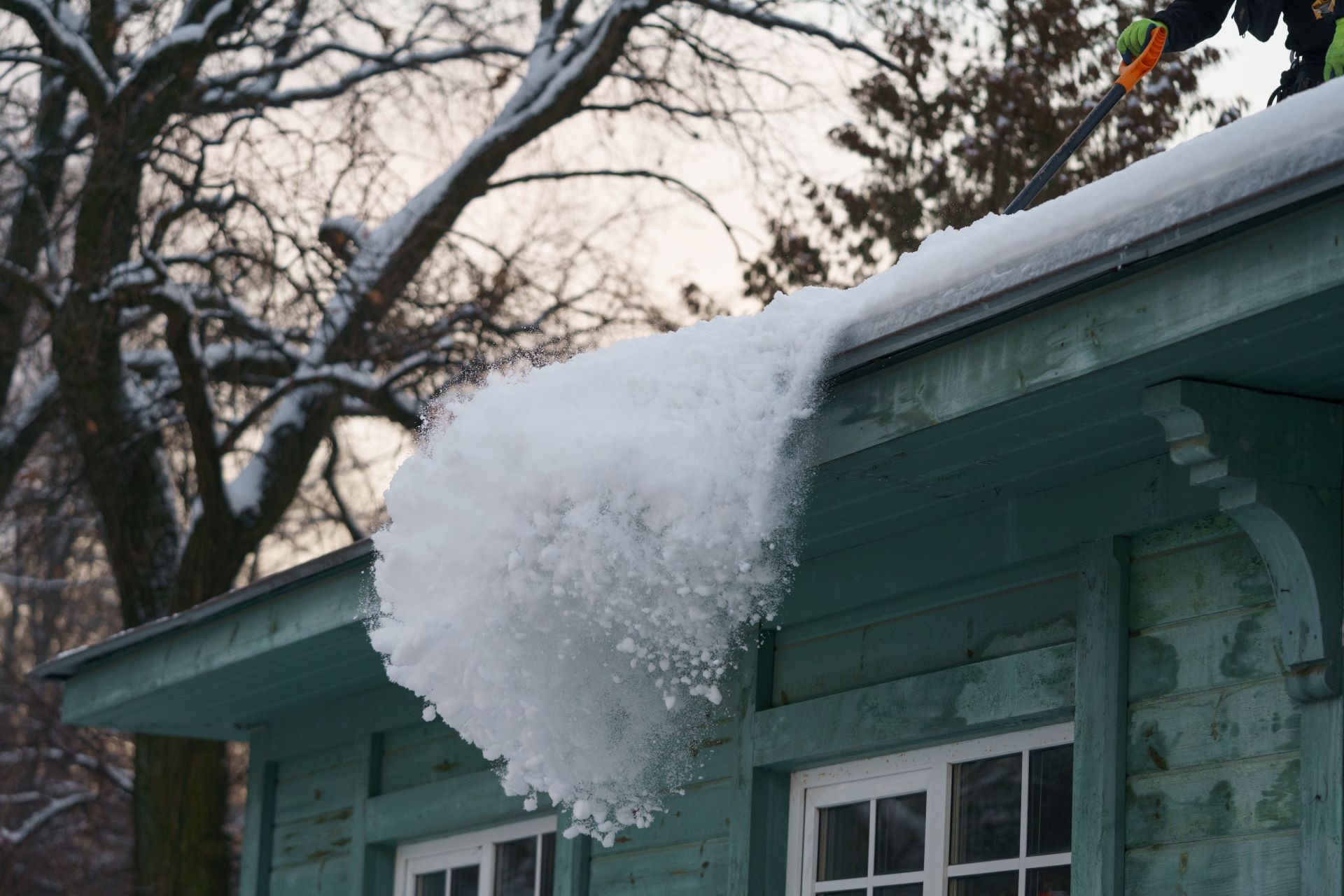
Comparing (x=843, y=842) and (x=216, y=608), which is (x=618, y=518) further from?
(x=216, y=608)

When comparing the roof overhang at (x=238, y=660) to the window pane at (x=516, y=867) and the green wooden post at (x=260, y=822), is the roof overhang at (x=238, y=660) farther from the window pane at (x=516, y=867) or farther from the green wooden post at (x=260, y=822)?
the window pane at (x=516, y=867)

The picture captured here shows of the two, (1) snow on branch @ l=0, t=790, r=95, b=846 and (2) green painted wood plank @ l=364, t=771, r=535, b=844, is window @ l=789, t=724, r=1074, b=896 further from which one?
(1) snow on branch @ l=0, t=790, r=95, b=846

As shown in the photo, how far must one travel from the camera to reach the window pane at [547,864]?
18.6ft

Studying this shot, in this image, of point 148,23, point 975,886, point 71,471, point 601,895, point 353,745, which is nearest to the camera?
point 975,886

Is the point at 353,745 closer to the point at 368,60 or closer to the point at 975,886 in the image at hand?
the point at 975,886

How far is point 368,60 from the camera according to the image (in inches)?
530

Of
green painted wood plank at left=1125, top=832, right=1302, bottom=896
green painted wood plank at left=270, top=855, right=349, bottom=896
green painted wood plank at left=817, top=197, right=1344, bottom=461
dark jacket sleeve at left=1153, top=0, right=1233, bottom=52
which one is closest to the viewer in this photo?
green painted wood plank at left=817, top=197, right=1344, bottom=461

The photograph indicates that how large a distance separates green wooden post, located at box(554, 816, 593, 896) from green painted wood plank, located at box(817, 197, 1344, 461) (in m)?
2.43

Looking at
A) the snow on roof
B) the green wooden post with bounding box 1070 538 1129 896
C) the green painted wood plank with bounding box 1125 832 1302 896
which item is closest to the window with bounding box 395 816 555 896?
the green wooden post with bounding box 1070 538 1129 896

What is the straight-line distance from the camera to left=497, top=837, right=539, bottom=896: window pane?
228 inches

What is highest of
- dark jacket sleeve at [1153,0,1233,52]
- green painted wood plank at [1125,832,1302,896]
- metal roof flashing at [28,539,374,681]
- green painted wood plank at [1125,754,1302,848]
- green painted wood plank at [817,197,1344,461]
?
dark jacket sleeve at [1153,0,1233,52]

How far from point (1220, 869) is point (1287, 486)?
79cm

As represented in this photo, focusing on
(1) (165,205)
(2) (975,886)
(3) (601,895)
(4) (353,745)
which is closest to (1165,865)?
(2) (975,886)

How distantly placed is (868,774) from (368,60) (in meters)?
10.3
